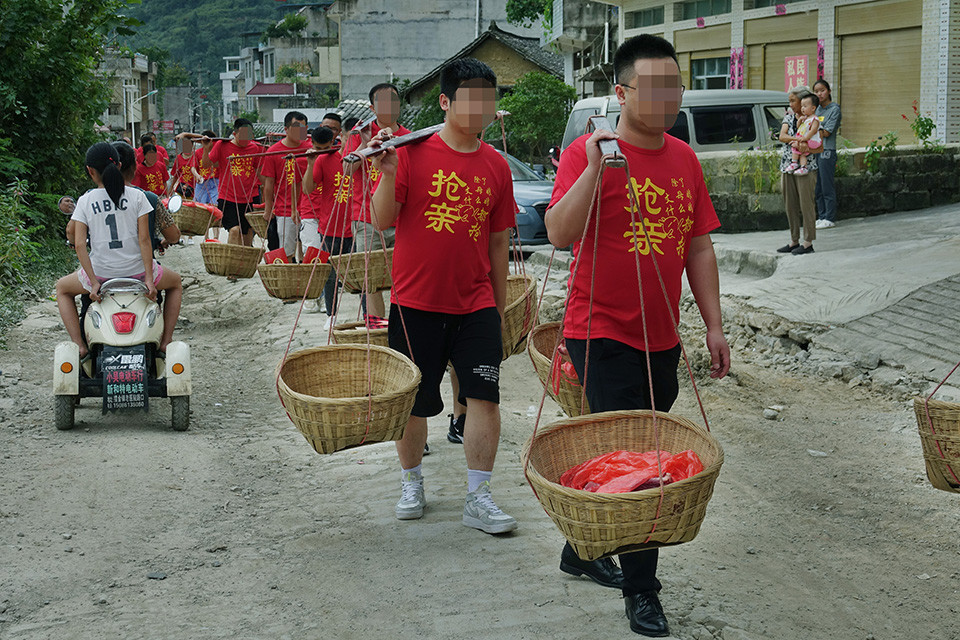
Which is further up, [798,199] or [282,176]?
[282,176]

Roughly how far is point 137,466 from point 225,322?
5.78 metres

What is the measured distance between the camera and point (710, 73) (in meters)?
25.0

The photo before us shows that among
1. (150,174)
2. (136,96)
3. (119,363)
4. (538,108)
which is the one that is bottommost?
(119,363)

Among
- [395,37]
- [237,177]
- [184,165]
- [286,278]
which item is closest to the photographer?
[286,278]

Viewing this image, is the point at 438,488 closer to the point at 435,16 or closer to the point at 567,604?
the point at 567,604

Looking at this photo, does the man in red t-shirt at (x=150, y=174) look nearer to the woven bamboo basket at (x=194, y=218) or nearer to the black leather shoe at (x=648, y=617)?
the woven bamboo basket at (x=194, y=218)

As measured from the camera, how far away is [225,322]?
1157 centimetres

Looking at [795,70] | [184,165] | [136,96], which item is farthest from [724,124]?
[136,96]

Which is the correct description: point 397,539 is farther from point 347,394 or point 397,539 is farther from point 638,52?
point 638,52

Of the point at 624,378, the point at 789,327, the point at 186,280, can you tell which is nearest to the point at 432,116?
the point at 186,280

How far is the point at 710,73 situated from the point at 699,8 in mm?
1657

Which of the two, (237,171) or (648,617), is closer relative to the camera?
(648,617)

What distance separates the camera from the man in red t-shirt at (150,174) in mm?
14948

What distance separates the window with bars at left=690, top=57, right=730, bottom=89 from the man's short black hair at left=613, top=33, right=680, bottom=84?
21.6 meters
